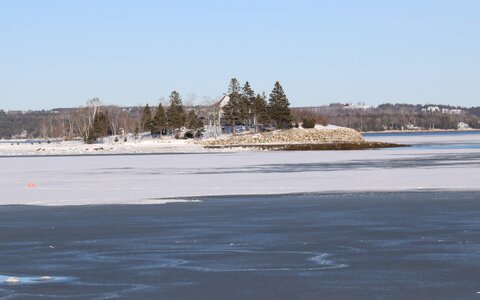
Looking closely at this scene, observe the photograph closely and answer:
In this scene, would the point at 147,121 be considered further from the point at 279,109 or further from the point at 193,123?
the point at 279,109

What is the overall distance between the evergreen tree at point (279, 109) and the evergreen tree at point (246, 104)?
4.29 metres

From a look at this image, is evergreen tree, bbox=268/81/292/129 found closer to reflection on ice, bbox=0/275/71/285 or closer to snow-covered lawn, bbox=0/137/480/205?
snow-covered lawn, bbox=0/137/480/205

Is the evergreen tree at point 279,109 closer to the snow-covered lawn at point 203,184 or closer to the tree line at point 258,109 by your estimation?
the tree line at point 258,109

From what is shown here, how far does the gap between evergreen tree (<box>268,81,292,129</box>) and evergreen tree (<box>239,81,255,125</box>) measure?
4.29m

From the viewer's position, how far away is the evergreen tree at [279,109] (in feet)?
443

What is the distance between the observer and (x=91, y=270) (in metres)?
13.5

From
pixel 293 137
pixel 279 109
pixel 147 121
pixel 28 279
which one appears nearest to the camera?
pixel 28 279

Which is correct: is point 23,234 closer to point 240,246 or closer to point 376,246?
point 240,246

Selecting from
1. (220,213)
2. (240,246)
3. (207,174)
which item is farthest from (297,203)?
(207,174)

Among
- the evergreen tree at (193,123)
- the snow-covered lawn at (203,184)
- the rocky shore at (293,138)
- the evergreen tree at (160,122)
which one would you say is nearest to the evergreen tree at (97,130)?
the evergreen tree at (160,122)

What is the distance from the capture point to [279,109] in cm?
13538

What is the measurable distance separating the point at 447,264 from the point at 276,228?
229 inches

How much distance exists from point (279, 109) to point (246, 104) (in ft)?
21.9

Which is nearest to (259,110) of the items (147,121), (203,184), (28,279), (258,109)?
(258,109)
